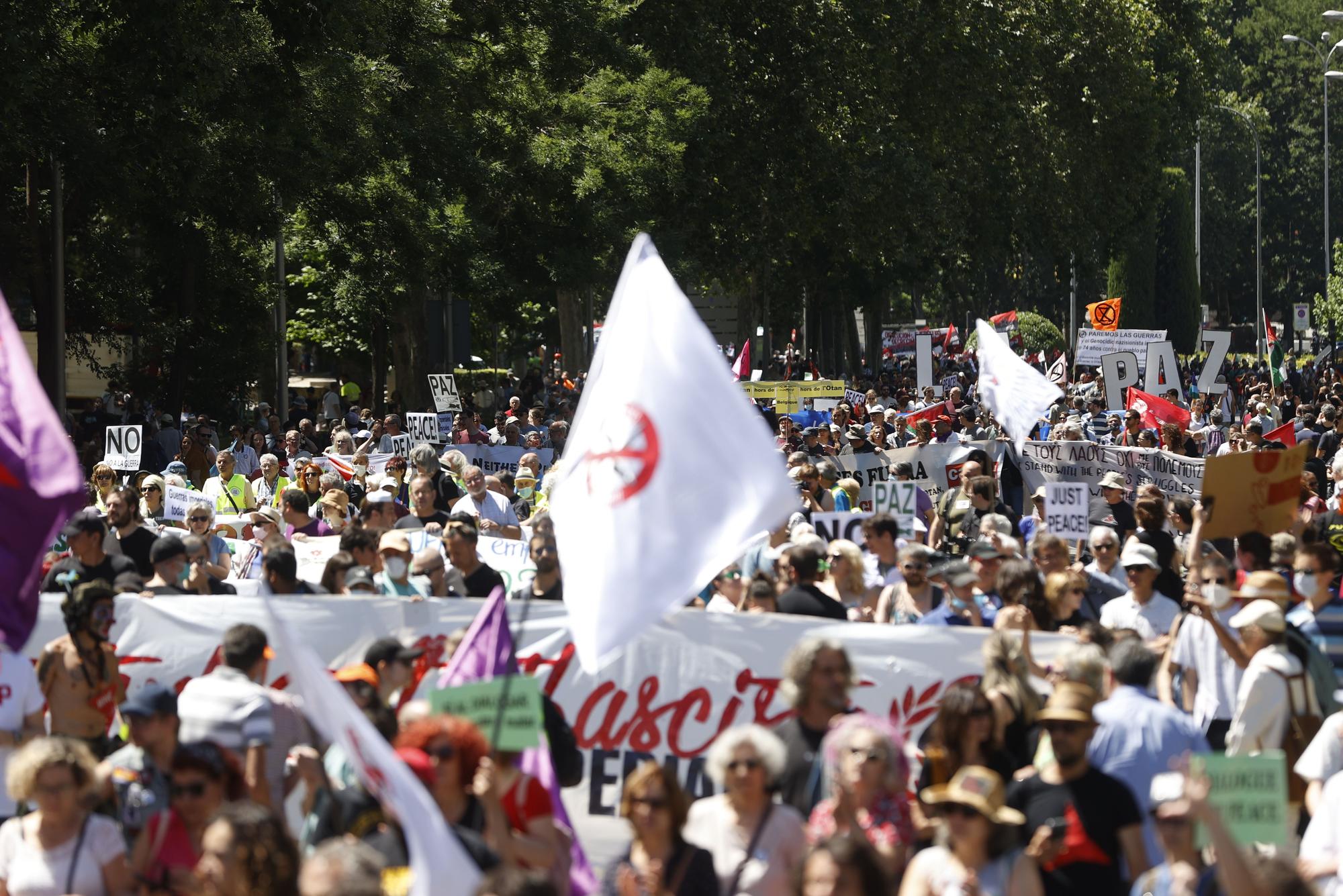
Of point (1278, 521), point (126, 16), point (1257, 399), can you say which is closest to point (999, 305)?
point (1257, 399)

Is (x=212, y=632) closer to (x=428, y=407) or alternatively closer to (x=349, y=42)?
(x=349, y=42)

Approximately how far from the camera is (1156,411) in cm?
2228

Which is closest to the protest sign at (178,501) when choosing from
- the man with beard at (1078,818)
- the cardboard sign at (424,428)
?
the cardboard sign at (424,428)

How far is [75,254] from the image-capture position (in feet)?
87.5

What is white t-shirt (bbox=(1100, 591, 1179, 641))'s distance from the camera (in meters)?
8.89

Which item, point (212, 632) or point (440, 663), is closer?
point (440, 663)

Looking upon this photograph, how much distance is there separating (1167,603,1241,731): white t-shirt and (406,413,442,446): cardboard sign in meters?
13.5

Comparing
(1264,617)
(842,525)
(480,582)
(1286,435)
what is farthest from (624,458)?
(1286,435)

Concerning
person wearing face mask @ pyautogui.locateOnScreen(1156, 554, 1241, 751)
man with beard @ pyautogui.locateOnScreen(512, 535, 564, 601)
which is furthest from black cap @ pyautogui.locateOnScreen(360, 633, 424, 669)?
person wearing face mask @ pyautogui.locateOnScreen(1156, 554, 1241, 751)

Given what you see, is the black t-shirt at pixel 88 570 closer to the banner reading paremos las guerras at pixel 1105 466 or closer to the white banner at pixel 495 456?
the banner reading paremos las guerras at pixel 1105 466

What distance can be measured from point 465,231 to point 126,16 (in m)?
7.43

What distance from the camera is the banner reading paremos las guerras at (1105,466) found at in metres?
16.0

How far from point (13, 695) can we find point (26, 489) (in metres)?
0.81

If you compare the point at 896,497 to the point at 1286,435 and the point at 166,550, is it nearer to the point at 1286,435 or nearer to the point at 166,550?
the point at 166,550
